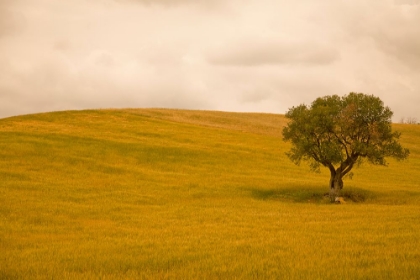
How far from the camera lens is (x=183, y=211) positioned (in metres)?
23.8

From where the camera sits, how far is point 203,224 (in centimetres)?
1953

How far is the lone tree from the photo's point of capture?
30734 mm

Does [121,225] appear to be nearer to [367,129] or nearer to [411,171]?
[367,129]

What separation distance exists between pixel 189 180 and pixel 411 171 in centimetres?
2970

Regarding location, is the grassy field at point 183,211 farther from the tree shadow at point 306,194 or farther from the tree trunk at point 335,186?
the tree trunk at point 335,186

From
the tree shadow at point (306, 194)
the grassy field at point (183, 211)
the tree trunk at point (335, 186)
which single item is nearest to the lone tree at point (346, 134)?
the tree trunk at point (335, 186)

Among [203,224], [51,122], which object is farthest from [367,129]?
[51,122]

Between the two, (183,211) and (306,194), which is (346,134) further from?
(183,211)

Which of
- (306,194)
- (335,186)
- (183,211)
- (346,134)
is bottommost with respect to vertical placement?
(183,211)

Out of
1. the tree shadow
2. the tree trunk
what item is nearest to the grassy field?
the tree shadow

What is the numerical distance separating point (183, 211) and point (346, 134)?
1547 cm

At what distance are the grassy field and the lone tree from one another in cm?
312

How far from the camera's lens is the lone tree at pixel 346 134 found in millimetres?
30734

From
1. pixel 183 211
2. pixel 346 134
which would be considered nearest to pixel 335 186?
pixel 346 134
